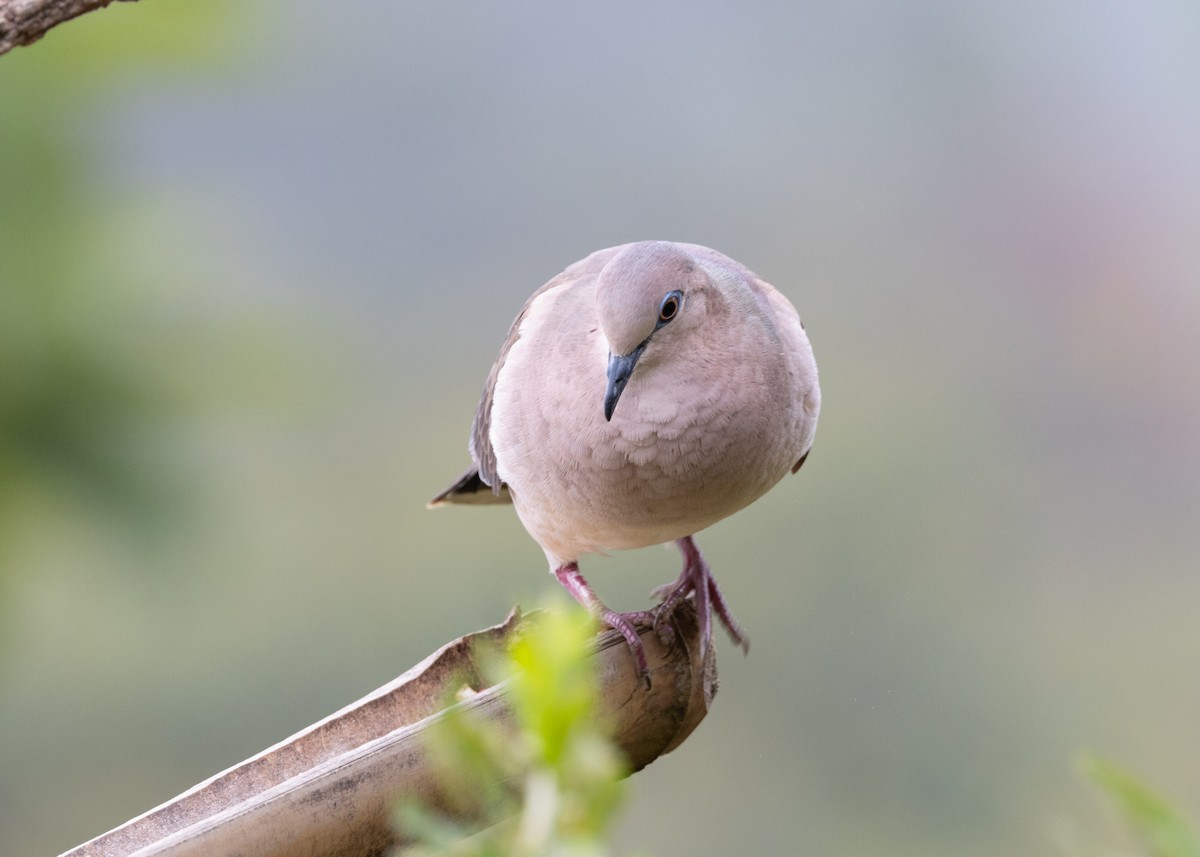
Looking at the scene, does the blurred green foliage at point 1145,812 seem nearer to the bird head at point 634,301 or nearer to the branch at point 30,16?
the bird head at point 634,301

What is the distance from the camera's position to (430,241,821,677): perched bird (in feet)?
3.35

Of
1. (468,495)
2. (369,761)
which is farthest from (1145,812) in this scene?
(468,495)

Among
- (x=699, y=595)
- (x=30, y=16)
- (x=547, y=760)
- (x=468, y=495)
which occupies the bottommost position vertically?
(x=699, y=595)

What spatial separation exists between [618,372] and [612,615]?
229 mm

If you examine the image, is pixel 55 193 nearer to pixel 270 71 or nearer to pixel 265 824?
pixel 270 71

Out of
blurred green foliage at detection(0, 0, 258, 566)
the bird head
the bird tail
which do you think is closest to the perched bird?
the bird head

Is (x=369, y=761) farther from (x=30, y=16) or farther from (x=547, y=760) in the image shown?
(x=30, y=16)

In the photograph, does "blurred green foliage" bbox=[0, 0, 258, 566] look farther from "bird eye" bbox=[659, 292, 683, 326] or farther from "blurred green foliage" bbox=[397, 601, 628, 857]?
"blurred green foliage" bbox=[397, 601, 628, 857]

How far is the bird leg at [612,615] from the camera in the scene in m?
0.99

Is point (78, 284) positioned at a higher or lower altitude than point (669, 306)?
higher

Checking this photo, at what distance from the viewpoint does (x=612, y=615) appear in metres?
1.10

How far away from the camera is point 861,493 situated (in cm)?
263

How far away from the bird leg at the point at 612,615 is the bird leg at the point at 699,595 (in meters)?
0.03

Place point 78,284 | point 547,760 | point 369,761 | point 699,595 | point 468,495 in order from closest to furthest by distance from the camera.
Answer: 1. point 547,760
2. point 369,761
3. point 699,595
4. point 468,495
5. point 78,284
